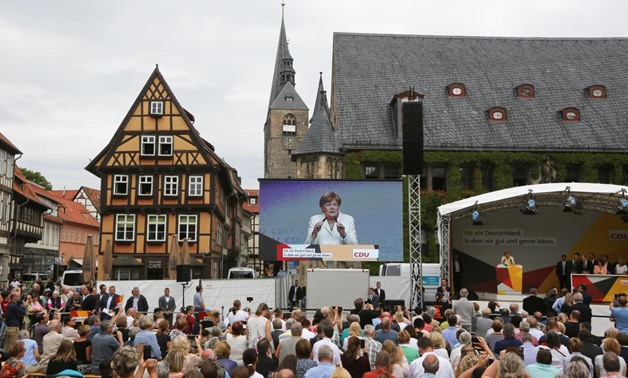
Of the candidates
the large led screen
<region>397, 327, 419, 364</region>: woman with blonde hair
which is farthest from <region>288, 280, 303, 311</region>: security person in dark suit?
<region>397, 327, 419, 364</region>: woman with blonde hair

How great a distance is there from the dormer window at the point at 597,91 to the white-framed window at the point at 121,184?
1105 inches

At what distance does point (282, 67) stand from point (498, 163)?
7292cm

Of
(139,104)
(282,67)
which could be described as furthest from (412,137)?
(282,67)

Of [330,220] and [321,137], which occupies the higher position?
[321,137]

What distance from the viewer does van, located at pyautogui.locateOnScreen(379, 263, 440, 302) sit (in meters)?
25.0

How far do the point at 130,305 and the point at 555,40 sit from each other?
36.8 m

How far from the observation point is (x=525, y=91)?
41188 mm

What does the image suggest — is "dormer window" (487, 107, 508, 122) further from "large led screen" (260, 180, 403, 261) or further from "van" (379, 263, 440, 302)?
"van" (379, 263, 440, 302)

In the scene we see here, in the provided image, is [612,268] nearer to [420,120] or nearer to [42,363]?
[420,120]

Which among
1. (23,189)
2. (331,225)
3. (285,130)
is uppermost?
(285,130)

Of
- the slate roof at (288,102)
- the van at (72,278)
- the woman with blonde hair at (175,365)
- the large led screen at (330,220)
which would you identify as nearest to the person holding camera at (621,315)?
the woman with blonde hair at (175,365)

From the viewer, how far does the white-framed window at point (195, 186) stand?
39.2m

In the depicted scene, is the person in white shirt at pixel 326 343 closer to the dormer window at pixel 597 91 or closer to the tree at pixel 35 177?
the dormer window at pixel 597 91

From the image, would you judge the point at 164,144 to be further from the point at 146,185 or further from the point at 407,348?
the point at 407,348
